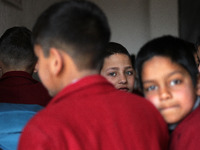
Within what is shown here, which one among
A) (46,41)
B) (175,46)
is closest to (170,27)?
(175,46)

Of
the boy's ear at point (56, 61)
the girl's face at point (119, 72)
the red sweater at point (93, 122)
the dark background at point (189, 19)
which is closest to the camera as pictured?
the red sweater at point (93, 122)

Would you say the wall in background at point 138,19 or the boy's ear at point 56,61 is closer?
the boy's ear at point 56,61

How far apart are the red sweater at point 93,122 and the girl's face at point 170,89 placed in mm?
127

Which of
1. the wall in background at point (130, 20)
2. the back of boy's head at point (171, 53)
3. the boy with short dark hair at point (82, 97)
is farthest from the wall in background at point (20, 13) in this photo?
the boy with short dark hair at point (82, 97)

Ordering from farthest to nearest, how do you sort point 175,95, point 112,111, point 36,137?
point 175,95 < point 112,111 < point 36,137

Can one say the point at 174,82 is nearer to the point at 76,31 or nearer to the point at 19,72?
the point at 76,31

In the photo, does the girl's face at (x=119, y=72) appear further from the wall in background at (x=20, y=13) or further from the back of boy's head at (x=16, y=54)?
the wall in background at (x=20, y=13)

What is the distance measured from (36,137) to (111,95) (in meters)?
0.22

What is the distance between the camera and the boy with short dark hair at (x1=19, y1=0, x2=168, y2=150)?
754 millimetres

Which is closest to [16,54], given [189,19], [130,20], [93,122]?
[93,122]

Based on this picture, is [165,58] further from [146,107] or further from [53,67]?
[53,67]

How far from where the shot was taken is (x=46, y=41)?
2.89 ft

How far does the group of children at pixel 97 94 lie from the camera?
2.48ft

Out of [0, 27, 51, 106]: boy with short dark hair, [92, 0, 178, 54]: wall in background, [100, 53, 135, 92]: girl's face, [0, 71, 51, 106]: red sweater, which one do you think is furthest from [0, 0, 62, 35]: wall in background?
[92, 0, 178, 54]: wall in background
